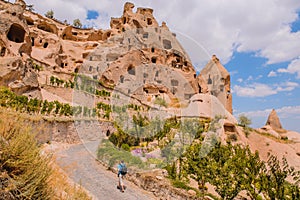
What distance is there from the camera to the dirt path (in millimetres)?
8250

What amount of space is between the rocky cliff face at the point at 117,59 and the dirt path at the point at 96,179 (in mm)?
11409

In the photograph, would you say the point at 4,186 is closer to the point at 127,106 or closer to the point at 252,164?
the point at 252,164

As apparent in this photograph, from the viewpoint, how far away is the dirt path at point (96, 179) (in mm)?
8250

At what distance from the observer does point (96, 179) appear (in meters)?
9.60

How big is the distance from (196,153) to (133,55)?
29.5 metres

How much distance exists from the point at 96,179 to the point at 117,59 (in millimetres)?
28212

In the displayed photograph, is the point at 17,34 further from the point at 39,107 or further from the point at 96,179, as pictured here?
the point at 96,179

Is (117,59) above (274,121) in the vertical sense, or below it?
above

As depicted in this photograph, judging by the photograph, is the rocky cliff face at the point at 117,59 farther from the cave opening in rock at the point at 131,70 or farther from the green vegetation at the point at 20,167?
the green vegetation at the point at 20,167

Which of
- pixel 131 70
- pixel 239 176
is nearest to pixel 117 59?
pixel 131 70

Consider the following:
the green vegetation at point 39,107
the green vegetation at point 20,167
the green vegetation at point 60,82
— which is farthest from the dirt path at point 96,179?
the green vegetation at point 60,82

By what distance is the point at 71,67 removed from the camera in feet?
115

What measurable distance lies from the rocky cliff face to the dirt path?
37.4 ft

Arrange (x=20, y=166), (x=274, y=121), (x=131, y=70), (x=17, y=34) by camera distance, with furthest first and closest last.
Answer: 1. (x=131, y=70)
2. (x=274, y=121)
3. (x=17, y=34)
4. (x=20, y=166)
